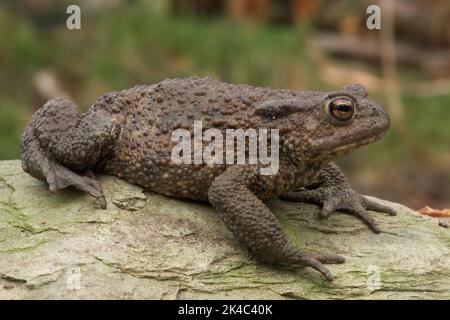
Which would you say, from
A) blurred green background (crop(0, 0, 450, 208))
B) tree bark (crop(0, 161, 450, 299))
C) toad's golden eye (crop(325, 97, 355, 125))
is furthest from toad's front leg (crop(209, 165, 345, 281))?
blurred green background (crop(0, 0, 450, 208))

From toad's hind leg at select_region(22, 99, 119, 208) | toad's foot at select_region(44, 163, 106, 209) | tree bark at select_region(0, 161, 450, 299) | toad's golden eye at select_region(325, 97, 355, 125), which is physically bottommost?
tree bark at select_region(0, 161, 450, 299)

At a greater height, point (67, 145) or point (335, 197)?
point (67, 145)

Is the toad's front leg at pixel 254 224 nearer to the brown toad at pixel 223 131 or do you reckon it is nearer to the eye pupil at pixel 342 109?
the brown toad at pixel 223 131

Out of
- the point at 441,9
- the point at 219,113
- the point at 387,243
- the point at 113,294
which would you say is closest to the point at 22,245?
the point at 113,294

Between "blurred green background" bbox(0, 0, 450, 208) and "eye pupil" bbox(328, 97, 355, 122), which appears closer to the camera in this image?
"eye pupil" bbox(328, 97, 355, 122)

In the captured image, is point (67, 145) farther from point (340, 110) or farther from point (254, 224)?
point (340, 110)

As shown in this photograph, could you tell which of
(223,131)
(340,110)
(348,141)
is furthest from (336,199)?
(223,131)

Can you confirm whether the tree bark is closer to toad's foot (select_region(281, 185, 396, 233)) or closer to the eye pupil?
toad's foot (select_region(281, 185, 396, 233))
